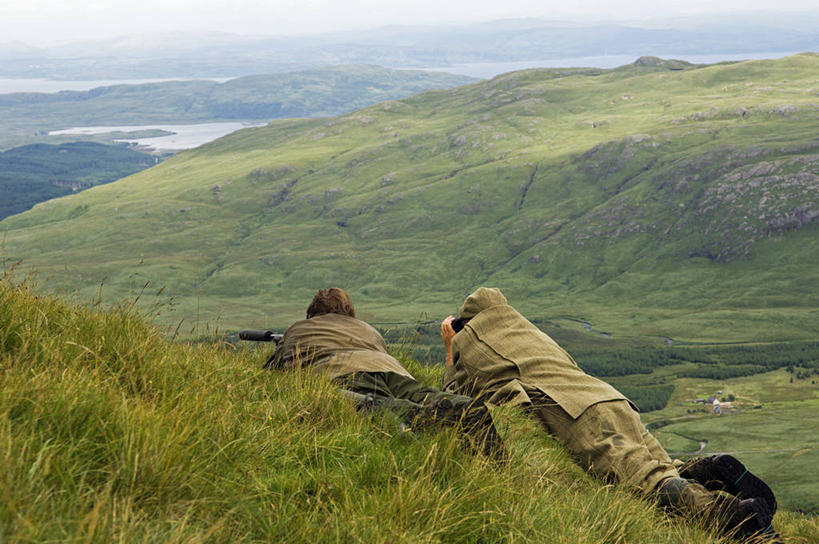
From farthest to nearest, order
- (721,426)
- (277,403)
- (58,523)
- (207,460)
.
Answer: (721,426) < (277,403) < (207,460) < (58,523)

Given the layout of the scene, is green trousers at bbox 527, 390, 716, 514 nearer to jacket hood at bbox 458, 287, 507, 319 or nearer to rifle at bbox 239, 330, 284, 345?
jacket hood at bbox 458, 287, 507, 319

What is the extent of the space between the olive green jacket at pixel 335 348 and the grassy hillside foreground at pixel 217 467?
154 cm

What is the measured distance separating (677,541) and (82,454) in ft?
14.8

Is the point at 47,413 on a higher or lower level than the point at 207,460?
higher

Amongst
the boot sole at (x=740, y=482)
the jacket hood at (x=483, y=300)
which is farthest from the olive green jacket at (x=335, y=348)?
the boot sole at (x=740, y=482)

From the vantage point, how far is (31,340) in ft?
17.2

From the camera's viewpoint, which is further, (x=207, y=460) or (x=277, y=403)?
(x=277, y=403)

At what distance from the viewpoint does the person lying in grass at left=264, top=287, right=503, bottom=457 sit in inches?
219

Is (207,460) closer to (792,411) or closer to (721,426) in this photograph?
(721,426)

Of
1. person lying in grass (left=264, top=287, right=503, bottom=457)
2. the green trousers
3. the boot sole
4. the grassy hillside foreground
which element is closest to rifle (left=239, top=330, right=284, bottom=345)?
person lying in grass (left=264, top=287, right=503, bottom=457)

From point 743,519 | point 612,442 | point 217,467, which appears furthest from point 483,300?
point 217,467

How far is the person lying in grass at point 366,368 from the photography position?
5.57 meters

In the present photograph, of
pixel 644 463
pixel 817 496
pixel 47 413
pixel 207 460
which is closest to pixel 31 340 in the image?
pixel 47 413

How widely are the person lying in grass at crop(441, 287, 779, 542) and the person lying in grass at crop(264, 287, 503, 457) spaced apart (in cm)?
59
